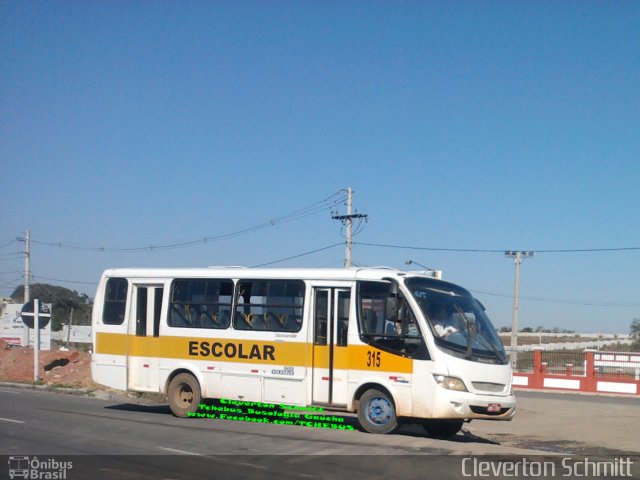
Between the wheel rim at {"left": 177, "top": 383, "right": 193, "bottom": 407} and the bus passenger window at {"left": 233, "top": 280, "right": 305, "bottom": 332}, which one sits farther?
the wheel rim at {"left": 177, "top": 383, "right": 193, "bottom": 407}

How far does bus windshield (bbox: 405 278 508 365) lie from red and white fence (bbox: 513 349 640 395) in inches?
666

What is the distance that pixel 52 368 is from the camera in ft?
92.8

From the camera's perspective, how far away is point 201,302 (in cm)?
1606

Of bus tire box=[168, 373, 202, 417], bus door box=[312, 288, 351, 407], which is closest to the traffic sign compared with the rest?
bus tire box=[168, 373, 202, 417]

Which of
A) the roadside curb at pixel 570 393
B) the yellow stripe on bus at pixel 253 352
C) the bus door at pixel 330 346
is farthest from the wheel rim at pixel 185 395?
the roadside curb at pixel 570 393

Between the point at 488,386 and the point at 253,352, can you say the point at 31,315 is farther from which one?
the point at 488,386

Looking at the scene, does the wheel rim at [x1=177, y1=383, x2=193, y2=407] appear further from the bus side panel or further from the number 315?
the number 315

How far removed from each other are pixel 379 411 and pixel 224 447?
3.23m

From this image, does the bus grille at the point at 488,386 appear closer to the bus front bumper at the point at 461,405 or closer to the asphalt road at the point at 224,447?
the bus front bumper at the point at 461,405

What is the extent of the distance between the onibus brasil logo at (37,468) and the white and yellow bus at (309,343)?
210 inches

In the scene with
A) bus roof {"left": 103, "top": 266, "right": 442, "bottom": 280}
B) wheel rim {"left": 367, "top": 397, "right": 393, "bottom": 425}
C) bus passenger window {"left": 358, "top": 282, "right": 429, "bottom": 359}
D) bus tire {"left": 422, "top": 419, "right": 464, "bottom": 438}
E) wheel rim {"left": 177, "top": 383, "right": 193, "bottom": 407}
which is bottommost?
bus tire {"left": 422, "top": 419, "right": 464, "bottom": 438}

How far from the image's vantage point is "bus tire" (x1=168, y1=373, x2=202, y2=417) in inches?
622

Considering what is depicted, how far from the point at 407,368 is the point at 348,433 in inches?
59.8

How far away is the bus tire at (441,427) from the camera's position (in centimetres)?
1430
